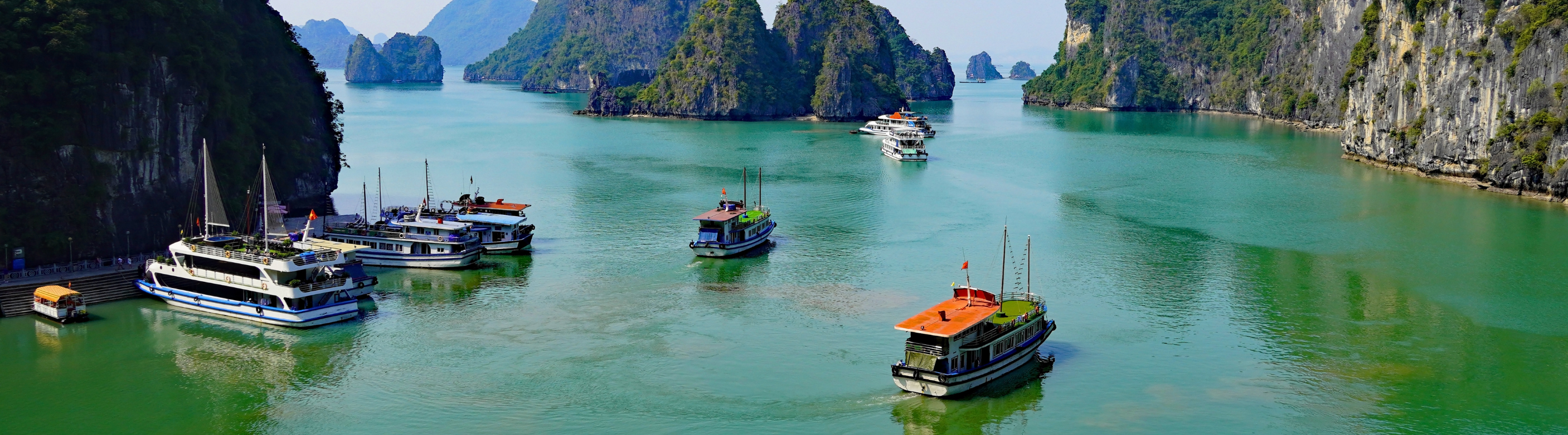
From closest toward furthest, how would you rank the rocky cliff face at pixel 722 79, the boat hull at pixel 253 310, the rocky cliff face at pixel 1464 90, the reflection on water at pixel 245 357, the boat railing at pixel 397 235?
the reflection on water at pixel 245 357
the boat hull at pixel 253 310
the boat railing at pixel 397 235
the rocky cliff face at pixel 1464 90
the rocky cliff face at pixel 722 79

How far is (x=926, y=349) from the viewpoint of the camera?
34.5 m

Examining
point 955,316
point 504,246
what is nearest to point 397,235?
point 504,246

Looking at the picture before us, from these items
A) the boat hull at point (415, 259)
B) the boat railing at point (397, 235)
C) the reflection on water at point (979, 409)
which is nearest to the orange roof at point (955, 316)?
the reflection on water at point (979, 409)

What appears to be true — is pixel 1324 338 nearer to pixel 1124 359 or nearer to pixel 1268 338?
pixel 1268 338

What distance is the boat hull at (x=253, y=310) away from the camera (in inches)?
1676

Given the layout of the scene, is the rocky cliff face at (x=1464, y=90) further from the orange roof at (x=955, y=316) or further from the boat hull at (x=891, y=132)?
the orange roof at (x=955, y=316)

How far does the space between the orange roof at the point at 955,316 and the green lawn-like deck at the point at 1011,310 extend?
363mm

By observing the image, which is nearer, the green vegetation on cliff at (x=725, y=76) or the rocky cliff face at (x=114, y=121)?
the rocky cliff face at (x=114, y=121)

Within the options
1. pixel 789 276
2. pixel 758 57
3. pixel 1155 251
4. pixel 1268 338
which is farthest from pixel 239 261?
pixel 758 57

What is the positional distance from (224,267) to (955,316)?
27.9 meters

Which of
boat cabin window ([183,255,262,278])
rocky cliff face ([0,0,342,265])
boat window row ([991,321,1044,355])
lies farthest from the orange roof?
rocky cliff face ([0,0,342,265])

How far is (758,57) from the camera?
564 ft

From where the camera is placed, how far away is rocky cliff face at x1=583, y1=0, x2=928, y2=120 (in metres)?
168

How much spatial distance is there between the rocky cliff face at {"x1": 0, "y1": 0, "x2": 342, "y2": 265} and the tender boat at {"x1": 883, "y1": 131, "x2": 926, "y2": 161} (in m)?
61.1
